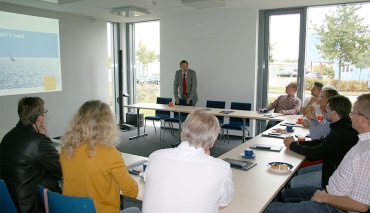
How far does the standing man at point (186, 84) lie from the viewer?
6953mm

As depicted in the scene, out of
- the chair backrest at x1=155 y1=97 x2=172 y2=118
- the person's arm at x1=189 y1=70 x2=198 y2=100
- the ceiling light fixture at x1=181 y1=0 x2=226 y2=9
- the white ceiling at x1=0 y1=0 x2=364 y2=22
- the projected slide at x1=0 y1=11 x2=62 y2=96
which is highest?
the white ceiling at x1=0 y1=0 x2=364 y2=22

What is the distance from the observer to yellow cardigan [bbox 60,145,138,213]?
173 centimetres

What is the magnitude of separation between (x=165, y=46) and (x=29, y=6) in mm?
3237

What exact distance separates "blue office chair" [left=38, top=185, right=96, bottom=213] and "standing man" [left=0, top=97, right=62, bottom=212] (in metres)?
0.35

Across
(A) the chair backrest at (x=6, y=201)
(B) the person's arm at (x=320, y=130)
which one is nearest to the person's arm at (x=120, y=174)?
(A) the chair backrest at (x=6, y=201)


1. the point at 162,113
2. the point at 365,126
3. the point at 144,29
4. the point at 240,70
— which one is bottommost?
the point at 162,113

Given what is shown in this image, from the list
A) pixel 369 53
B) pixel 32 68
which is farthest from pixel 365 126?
pixel 32 68

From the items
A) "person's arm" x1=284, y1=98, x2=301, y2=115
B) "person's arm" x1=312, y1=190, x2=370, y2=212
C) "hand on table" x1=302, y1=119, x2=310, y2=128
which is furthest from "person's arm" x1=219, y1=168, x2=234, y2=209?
"person's arm" x1=284, y1=98, x2=301, y2=115

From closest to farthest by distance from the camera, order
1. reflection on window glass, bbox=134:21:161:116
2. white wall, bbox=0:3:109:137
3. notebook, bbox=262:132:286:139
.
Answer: notebook, bbox=262:132:286:139 < white wall, bbox=0:3:109:137 < reflection on window glass, bbox=134:21:161:116

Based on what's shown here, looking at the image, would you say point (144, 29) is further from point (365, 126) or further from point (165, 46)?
point (365, 126)

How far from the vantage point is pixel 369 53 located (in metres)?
5.76

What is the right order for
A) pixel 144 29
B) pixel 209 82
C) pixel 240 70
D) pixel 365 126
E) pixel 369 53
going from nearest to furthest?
pixel 365 126
pixel 369 53
pixel 240 70
pixel 209 82
pixel 144 29

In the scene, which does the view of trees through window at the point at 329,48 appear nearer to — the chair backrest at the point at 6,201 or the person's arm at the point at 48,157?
the person's arm at the point at 48,157

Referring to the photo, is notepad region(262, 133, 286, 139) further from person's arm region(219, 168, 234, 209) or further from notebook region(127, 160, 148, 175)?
Answer: person's arm region(219, 168, 234, 209)
